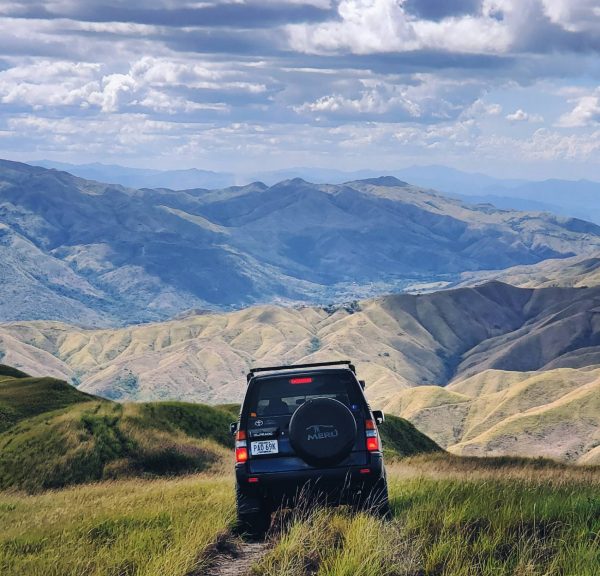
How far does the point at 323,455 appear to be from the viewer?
12.5 metres

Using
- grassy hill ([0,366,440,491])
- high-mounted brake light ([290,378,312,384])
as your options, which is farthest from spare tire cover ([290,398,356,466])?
grassy hill ([0,366,440,491])

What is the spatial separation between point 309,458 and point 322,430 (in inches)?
18.6

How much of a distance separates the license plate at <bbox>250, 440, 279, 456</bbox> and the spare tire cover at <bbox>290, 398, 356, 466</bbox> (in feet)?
1.55

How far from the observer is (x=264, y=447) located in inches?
509

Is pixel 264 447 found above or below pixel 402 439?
above

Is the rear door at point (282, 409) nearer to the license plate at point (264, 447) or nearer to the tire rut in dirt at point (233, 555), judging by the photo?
the license plate at point (264, 447)

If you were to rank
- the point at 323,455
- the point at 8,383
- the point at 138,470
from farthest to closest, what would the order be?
the point at 8,383
the point at 138,470
the point at 323,455

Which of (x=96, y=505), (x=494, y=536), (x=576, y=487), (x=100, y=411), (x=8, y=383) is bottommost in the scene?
(x=8, y=383)

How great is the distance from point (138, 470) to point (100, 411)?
5.62 meters

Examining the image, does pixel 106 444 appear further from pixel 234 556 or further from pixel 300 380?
pixel 234 556

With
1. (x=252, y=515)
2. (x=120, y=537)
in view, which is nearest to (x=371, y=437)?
(x=252, y=515)

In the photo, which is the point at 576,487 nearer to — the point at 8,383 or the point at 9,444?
the point at 9,444

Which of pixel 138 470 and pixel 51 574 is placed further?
pixel 138 470

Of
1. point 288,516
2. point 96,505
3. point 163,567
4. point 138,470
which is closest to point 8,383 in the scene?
point 138,470
